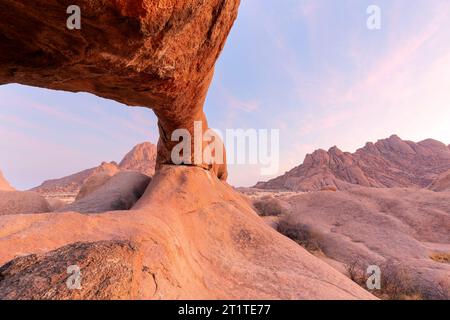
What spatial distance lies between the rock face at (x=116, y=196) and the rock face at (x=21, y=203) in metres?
1.45

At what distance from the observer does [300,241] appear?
966 centimetres

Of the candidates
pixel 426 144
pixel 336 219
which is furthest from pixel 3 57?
pixel 426 144

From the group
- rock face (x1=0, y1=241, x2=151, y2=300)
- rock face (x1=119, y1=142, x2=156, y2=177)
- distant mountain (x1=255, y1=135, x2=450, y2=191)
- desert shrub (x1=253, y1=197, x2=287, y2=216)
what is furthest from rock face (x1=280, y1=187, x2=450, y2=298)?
rock face (x1=119, y1=142, x2=156, y2=177)

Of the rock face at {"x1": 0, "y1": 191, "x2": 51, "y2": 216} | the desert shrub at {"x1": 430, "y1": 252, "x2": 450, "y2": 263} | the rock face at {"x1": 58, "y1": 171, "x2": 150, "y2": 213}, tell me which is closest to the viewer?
the rock face at {"x1": 58, "y1": 171, "x2": 150, "y2": 213}

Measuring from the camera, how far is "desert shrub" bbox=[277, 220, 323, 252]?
9266 mm

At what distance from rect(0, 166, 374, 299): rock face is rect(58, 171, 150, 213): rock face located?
4.49 feet

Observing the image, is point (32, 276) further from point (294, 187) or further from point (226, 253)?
point (294, 187)

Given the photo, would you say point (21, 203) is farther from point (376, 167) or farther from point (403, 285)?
point (376, 167)

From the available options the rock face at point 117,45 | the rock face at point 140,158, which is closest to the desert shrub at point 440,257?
the rock face at point 117,45

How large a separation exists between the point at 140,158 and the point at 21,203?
9099 centimetres

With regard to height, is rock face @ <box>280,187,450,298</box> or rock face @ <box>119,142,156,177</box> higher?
rock face @ <box>119,142,156,177</box>

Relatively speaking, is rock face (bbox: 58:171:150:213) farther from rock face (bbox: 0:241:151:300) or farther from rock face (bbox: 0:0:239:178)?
rock face (bbox: 0:241:151:300)

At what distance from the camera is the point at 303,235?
10039 millimetres

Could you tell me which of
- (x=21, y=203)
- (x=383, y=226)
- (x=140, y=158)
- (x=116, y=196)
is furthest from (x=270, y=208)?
(x=140, y=158)
